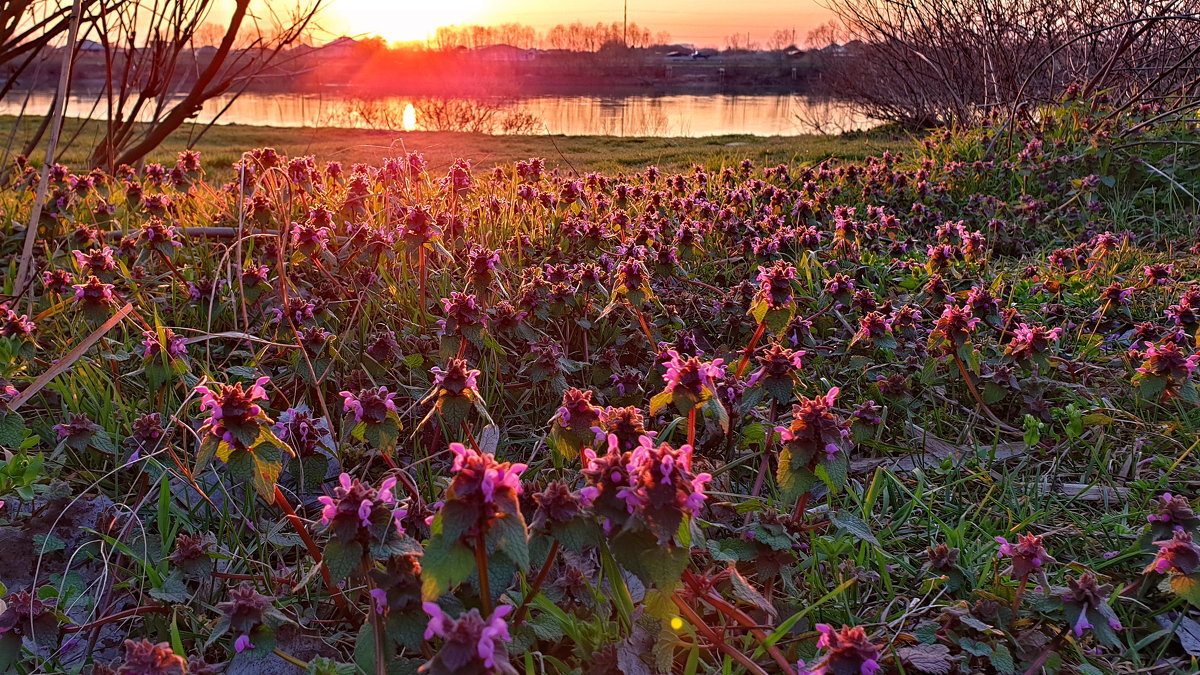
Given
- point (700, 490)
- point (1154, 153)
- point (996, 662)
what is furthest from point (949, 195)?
point (700, 490)

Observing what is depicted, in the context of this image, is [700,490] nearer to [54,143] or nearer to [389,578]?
[389,578]

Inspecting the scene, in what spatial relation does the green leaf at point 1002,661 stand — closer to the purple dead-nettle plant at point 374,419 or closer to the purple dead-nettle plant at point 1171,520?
the purple dead-nettle plant at point 1171,520

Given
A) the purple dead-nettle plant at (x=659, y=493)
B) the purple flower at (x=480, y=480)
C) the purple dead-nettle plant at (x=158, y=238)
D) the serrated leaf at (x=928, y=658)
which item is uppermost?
the purple dead-nettle plant at (x=158, y=238)

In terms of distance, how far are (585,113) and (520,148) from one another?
40.1 ft

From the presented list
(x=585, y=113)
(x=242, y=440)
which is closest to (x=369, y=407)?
(x=242, y=440)

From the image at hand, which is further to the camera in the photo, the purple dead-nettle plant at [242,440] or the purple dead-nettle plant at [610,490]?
the purple dead-nettle plant at [242,440]

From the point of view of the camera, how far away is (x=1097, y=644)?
1.47m

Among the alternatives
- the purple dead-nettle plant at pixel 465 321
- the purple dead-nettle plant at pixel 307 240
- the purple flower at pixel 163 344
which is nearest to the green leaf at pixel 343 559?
the purple dead-nettle plant at pixel 465 321

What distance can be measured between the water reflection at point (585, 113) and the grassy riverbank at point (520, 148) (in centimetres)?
65

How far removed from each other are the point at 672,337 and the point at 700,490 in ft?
5.74

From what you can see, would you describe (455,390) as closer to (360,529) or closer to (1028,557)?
(360,529)

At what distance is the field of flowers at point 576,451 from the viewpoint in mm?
1201

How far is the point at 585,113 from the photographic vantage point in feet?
71.2

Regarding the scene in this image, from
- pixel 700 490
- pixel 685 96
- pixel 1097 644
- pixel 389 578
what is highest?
pixel 685 96
